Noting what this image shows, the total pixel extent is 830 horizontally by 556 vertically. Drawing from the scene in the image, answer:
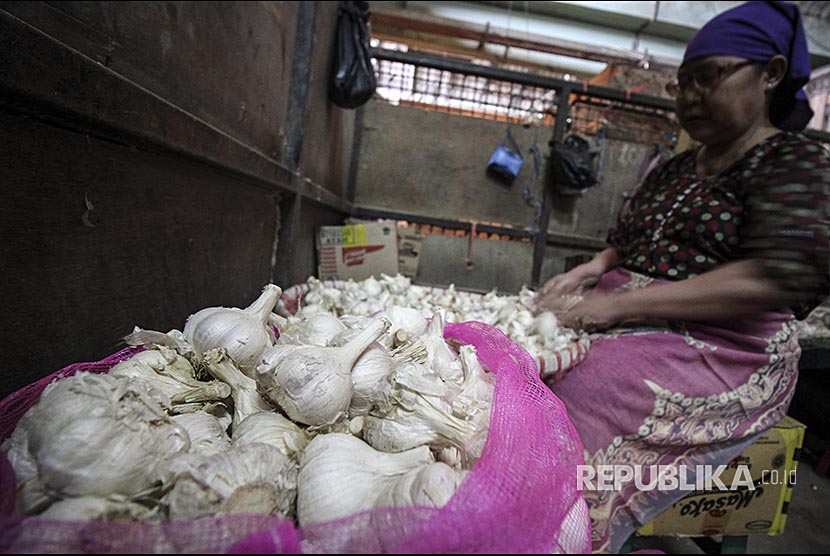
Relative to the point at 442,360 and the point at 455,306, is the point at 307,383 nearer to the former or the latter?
the point at 442,360

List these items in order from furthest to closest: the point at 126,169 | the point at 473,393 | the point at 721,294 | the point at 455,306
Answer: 1. the point at 455,306
2. the point at 721,294
3. the point at 126,169
4. the point at 473,393

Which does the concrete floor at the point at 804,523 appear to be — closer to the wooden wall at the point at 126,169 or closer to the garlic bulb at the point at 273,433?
the garlic bulb at the point at 273,433

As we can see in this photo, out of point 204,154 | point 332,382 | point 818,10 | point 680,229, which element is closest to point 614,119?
point 680,229

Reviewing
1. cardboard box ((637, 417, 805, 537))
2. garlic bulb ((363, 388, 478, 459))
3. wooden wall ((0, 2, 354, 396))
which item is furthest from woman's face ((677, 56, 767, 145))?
wooden wall ((0, 2, 354, 396))

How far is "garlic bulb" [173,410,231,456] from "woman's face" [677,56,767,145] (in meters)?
1.93

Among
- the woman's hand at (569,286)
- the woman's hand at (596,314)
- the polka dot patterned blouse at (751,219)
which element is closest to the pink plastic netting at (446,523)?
the woman's hand at (596,314)

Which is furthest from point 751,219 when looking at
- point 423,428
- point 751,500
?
point 423,428

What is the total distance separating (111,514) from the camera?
16.7 inches

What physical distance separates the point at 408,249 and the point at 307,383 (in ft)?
9.22

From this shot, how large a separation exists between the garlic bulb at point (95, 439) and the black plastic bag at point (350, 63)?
2634mm

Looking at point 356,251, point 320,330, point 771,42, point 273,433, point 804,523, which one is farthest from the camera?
point 356,251

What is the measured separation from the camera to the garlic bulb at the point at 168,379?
617 millimetres

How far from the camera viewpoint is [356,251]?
9.75 ft

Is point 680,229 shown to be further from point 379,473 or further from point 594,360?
point 379,473
